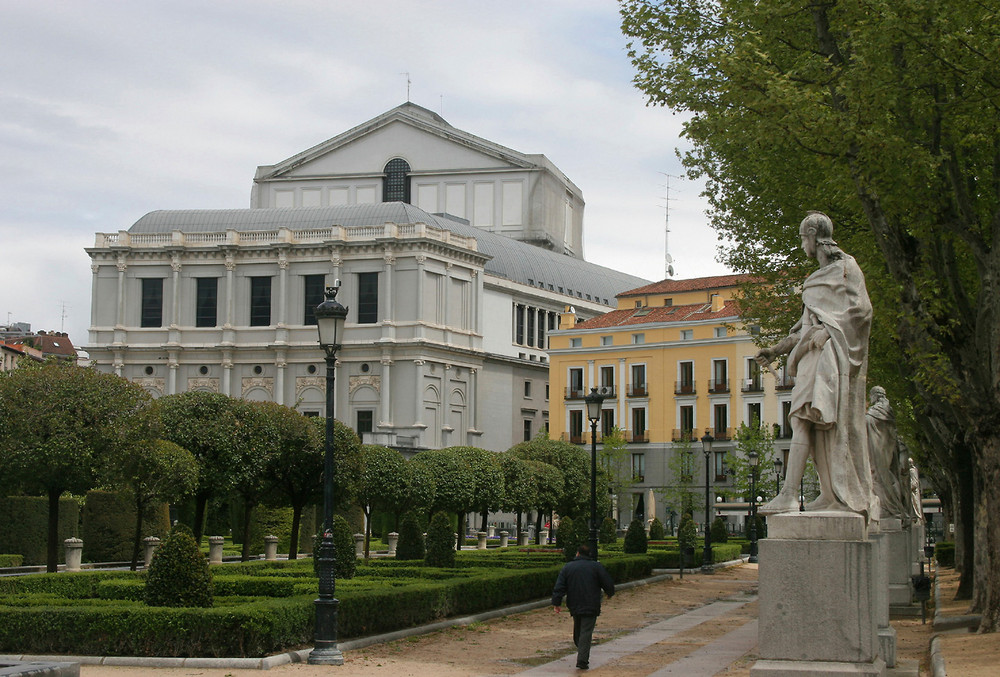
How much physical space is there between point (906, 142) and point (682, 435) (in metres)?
62.0

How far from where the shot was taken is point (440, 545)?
31.6 metres

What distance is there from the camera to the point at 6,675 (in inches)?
404

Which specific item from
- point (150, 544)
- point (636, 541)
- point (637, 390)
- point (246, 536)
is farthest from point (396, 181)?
point (636, 541)

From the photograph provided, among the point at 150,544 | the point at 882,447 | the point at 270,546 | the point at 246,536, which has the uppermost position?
the point at 882,447

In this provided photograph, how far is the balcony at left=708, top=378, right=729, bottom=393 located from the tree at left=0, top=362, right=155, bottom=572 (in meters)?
50.5

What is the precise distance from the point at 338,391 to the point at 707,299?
26.4 meters

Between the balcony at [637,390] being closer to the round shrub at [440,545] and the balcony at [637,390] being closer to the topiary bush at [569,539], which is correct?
the topiary bush at [569,539]

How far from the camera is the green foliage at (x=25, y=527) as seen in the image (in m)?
41.5

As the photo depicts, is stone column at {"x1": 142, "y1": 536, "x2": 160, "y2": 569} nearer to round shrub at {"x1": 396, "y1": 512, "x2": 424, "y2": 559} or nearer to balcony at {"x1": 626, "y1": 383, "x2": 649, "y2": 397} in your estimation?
round shrub at {"x1": 396, "y1": 512, "x2": 424, "y2": 559}

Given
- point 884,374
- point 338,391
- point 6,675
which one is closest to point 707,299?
point 338,391

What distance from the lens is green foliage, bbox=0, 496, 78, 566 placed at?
41.5 meters

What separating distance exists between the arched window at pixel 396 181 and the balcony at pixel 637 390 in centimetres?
3263

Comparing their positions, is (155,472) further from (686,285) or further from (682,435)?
(686,285)

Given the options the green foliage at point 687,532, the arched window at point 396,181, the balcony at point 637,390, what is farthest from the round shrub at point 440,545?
the arched window at point 396,181
